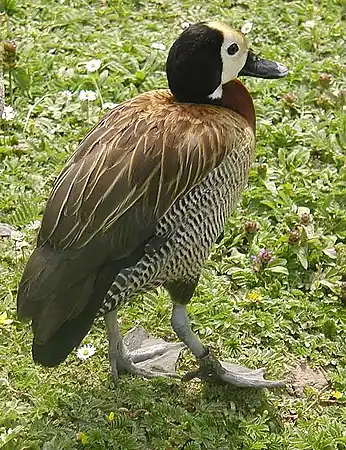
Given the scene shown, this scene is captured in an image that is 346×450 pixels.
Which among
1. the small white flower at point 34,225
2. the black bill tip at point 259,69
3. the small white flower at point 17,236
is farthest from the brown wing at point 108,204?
the small white flower at point 34,225

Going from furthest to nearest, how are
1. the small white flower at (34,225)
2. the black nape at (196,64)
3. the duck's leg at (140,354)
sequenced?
the small white flower at (34,225) < the duck's leg at (140,354) < the black nape at (196,64)

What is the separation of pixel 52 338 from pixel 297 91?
2437 mm

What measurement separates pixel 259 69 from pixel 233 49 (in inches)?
10.2

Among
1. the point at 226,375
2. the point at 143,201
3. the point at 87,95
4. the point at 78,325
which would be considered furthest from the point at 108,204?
the point at 87,95

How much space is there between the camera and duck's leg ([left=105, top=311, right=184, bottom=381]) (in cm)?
354

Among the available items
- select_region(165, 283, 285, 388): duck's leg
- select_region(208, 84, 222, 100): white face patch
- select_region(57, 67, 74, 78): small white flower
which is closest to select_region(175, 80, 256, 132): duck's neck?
select_region(208, 84, 222, 100): white face patch

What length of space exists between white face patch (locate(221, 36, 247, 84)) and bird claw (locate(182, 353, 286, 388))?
104cm

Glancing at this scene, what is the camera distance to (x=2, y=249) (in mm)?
4070

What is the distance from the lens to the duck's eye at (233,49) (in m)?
3.34

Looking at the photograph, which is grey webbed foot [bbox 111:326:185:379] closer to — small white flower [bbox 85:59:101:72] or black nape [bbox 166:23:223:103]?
black nape [bbox 166:23:223:103]

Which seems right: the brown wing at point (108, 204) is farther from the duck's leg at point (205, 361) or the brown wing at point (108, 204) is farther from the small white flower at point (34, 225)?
the small white flower at point (34, 225)

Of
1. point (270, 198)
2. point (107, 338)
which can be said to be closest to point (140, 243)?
point (107, 338)

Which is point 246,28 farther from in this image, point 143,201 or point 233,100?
point 143,201

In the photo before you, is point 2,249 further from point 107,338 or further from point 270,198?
point 270,198
